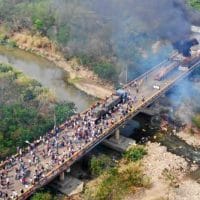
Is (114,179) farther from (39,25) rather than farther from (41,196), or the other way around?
(39,25)

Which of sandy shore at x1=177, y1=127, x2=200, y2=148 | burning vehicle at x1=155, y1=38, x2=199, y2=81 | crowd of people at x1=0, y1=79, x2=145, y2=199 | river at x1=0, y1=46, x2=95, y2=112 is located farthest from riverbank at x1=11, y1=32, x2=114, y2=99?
sandy shore at x1=177, y1=127, x2=200, y2=148

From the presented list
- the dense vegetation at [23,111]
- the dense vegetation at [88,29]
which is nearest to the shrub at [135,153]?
the dense vegetation at [23,111]

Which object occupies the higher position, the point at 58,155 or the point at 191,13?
the point at 191,13

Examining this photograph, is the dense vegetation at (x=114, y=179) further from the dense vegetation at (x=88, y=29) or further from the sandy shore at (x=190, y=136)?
the dense vegetation at (x=88, y=29)

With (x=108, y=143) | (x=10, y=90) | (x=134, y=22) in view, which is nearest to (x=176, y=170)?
(x=108, y=143)

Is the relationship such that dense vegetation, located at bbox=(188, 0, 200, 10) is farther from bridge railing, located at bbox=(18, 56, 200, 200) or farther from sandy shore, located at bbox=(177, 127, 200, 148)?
sandy shore, located at bbox=(177, 127, 200, 148)

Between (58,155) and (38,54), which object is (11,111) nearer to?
(58,155)
